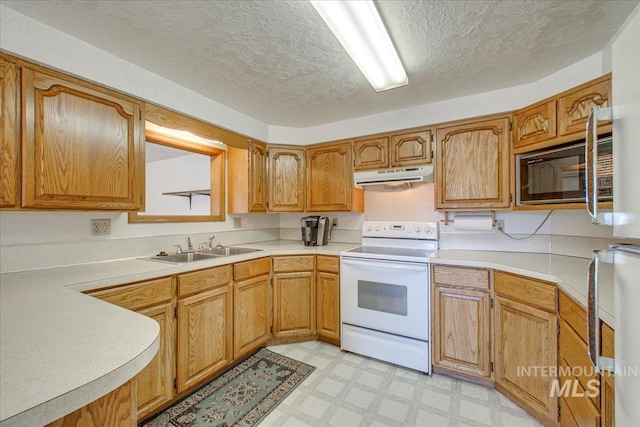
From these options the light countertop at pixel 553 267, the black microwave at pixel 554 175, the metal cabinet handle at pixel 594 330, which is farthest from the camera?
the black microwave at pixel 554 175

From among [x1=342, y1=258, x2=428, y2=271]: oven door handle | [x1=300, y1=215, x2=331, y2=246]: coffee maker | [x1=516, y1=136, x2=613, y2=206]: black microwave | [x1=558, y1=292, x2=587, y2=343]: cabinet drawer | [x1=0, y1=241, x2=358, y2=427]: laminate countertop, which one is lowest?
[x1=558, y1=292, x2=587, y2=343]: cabinet drawer

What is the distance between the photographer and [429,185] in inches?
103

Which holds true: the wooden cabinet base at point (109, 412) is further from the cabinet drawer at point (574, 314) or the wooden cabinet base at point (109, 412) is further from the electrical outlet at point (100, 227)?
the cabinet drawer at point (574, 314)

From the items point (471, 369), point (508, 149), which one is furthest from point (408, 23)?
point (471, 369)

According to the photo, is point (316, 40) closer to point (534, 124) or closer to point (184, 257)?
point (534, 124)

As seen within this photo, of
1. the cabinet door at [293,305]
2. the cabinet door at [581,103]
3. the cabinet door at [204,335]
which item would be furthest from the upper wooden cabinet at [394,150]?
the cabinet door at [204,335]

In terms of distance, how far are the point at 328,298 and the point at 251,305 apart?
0.70 m

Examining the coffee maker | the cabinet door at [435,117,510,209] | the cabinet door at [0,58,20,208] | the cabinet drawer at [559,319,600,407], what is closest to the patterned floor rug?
the coffee maker

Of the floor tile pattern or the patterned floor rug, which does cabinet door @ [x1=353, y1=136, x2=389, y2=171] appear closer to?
the floor tile pattern

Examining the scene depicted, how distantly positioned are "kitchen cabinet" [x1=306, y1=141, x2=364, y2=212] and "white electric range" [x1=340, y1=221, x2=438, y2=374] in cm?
60

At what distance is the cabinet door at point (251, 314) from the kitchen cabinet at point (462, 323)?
143 cm

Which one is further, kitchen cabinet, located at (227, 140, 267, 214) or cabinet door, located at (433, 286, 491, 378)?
kitchen cabinet, located at (227, 140, 267, 214)

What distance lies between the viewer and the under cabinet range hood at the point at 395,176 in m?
2.32

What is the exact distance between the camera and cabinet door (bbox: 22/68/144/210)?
1.36 m
